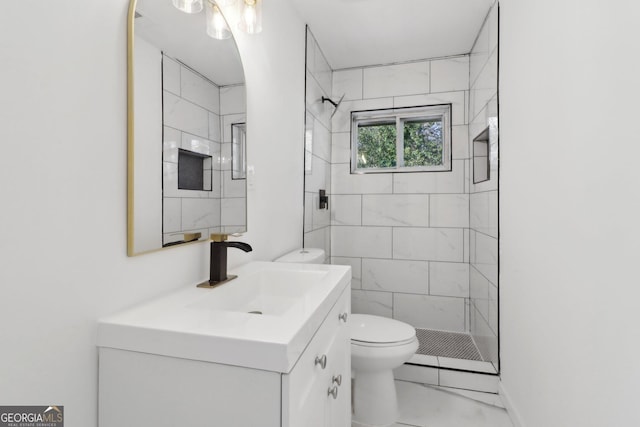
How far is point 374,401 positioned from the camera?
1.73 m

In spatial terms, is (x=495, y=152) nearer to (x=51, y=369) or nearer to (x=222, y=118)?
(x=222, y=118)

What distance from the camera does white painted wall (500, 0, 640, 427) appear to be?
0.84 m

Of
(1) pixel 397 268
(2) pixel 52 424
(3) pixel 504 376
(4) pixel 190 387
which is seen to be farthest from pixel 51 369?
(1) pixel 397 268

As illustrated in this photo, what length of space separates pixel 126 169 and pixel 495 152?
1.94m

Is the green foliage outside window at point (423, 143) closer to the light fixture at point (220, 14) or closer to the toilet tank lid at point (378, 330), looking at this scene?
the toilet tank lid at point (378, 330)

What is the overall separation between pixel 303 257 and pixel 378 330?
0.60 m

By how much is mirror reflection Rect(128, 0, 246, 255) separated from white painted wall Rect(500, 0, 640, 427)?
1.24 meters

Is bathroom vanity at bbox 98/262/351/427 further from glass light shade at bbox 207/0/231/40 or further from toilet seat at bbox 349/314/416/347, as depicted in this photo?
glass light shade at bbox 207/0/231/40

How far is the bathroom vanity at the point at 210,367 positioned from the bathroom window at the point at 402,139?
229cm

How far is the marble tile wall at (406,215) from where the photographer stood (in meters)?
2.73

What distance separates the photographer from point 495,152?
76.7 inches

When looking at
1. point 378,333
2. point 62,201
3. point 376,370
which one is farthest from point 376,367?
point 62,201

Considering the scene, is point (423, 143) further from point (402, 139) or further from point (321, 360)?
point (321, 360)

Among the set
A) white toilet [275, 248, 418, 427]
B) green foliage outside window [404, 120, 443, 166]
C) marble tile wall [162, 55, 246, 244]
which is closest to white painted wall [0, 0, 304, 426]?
marble tile wall [162, 55, 246, 244]
